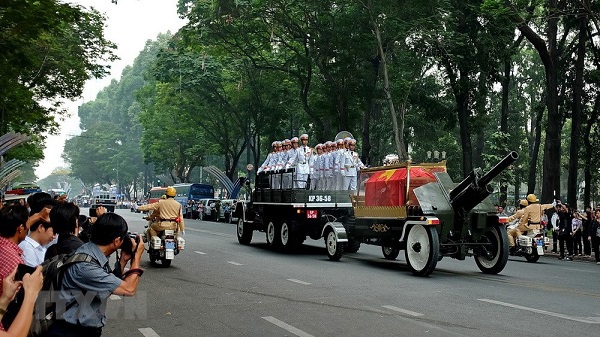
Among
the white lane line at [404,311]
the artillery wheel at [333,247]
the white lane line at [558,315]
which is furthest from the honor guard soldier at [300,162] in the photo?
the white lane line at [558,315]

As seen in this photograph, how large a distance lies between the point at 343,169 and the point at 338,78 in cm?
1264

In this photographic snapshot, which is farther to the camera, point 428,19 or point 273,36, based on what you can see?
point 273,36

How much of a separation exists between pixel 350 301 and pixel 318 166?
9827 millimetres

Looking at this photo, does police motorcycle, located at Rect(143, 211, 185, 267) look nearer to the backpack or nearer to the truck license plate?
the truck license plate

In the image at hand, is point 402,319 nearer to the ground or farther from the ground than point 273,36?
nearer to the ground

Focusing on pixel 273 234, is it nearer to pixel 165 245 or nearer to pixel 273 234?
pixel 273 234

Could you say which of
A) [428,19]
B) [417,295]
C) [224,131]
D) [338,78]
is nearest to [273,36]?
[338,78]

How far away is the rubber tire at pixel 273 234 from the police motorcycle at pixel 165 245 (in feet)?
14.6

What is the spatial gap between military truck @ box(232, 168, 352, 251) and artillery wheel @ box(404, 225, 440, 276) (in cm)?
264

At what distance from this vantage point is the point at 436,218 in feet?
42.5

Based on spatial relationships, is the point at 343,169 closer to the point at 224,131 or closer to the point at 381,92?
the point at 381,92

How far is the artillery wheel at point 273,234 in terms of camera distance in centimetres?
1877

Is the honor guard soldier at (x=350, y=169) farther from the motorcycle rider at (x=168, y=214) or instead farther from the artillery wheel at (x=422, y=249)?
Answer: the motorcycle rider at (x=168, y=214)

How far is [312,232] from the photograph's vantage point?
17.7 m
